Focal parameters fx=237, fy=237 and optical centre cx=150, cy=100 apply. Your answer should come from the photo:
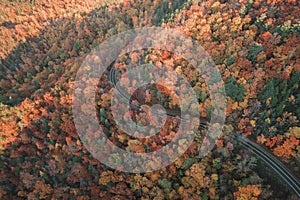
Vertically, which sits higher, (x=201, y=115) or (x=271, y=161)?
(x=201, y=115)

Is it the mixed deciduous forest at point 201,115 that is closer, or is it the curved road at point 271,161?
the curved road at point 271,161

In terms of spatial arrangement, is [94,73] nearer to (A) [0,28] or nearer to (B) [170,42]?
(B) [170,42]

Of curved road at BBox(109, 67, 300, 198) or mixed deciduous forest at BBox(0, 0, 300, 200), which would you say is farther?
mixed deciduous forest at BBox(0, 0, 300, 200)

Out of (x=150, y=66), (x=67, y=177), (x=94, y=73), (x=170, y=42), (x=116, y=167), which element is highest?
(x=170, y=42)

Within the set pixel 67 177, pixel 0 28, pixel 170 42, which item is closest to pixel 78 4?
pixel 0 28

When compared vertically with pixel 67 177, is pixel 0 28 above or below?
above

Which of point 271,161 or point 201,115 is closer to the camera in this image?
point 271,161

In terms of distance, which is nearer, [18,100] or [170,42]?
[170,42]

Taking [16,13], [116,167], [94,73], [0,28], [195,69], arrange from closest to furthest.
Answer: [116,167] → [195,69] → [94,73] → [0,28] → [16,13]
